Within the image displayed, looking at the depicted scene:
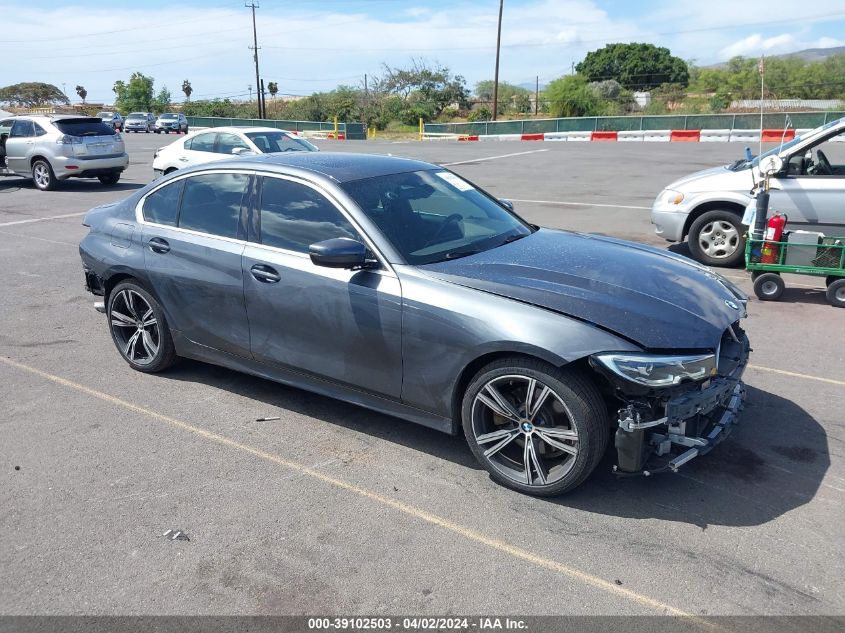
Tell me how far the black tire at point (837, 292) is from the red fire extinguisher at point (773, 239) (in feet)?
1.86

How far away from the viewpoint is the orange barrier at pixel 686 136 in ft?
120

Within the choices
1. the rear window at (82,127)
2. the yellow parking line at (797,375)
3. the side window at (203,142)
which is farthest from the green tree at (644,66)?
the yellow parking line at (797,375)

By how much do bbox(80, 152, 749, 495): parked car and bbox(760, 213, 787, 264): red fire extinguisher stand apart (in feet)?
10.5

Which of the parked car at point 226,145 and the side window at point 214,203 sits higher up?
the parked car at point 226,145

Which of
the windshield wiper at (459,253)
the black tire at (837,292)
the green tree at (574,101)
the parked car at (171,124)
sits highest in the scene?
the green tree at (574,101)

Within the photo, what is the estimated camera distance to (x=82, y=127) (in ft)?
58.1

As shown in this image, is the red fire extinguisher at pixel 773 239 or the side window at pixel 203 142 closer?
the red fire extinguisher at pixel 773 239

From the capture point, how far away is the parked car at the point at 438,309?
352 centimetres

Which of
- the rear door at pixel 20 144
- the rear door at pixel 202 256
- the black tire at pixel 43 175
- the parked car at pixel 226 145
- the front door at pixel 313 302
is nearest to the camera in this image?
the front door at pixel 313 302

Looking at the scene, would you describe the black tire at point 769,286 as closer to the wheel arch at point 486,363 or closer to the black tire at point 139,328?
the wheel arch at point 486,363

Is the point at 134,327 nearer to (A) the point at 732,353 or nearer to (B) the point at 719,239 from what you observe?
(A) the point at 732,353

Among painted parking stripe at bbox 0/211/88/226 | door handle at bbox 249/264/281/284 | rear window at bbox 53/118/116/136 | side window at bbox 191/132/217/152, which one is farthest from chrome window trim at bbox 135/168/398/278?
rear window at bbox 53/118/116/136

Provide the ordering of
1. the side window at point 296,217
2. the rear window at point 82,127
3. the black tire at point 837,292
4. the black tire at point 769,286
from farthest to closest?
the rear window at point 82,127 → the black tire at point 769,286 → the black tire at point 837,292 → the side window at point 296,217

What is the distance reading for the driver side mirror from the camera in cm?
397
